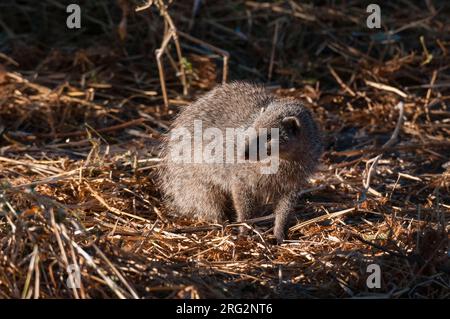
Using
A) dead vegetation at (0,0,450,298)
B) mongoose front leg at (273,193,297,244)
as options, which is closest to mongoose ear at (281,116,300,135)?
mongoose front leg at (273,193,297,244)

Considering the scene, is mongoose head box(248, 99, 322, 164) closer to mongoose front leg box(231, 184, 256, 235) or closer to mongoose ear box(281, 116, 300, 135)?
mongoose ear box(281, 116, 300, 135)

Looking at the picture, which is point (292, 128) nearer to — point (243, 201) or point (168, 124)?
point (243, 201)

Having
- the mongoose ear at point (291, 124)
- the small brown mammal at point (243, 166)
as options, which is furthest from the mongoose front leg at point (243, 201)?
the mongoose ear at point (291, 124)

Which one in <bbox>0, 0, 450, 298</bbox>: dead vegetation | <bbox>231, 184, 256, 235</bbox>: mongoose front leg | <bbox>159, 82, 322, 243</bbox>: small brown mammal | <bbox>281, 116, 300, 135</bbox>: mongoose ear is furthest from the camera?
<bbox>231, 184, 256, 235</bbox>: mongoose front leg

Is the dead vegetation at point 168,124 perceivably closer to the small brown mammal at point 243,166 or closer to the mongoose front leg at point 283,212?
the mongoose front leg at point 283,212

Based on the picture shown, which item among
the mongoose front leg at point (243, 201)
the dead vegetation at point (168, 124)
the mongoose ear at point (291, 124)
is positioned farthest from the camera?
the mongoose front leg at point (243, 201)

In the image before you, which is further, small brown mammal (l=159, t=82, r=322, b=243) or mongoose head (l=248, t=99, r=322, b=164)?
small brown mammal (l=159, t=82, r=322, b=243)

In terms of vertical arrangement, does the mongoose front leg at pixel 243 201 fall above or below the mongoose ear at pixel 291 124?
below

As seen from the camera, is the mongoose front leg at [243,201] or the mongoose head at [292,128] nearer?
the mongoose head at [292,128]
